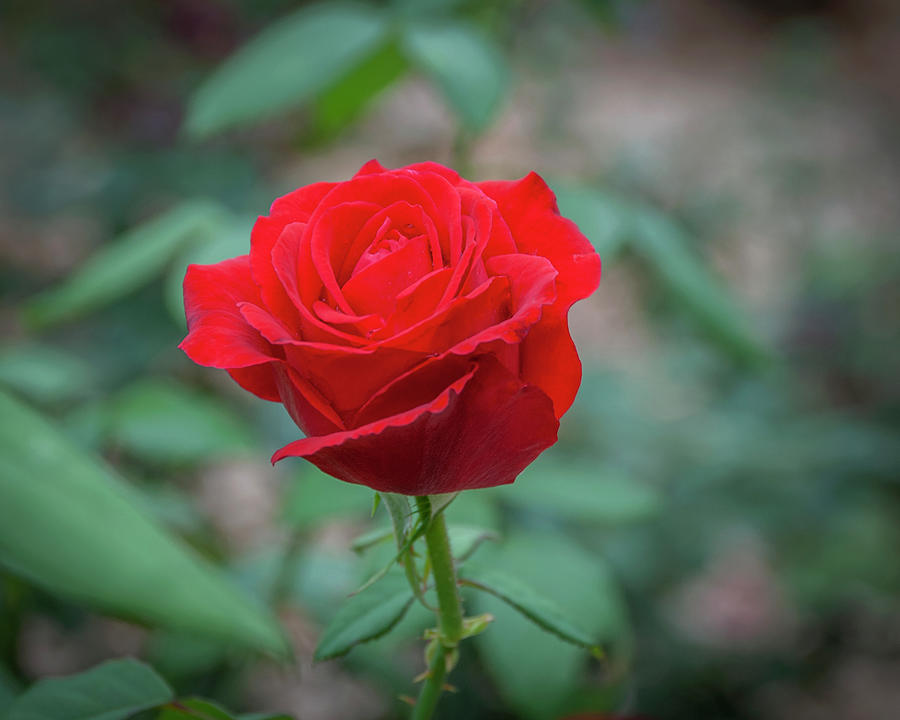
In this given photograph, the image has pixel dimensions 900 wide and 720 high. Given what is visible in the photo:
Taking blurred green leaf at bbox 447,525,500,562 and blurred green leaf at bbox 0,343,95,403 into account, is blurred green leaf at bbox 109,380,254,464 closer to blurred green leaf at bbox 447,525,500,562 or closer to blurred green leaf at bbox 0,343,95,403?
blurred green leaf at bbox 0,343,95,403

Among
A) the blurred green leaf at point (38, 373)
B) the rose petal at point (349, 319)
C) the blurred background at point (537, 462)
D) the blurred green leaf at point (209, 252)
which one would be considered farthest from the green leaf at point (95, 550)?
the blurred green leaf at point (38, 373)

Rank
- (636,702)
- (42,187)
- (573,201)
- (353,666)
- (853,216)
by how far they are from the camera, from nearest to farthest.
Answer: (573,201)
(353,666)
(636,702)
(42,187)
(853,216)

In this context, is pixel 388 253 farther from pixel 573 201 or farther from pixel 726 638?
pixel 726 638

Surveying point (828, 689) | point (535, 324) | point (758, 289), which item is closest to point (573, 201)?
point (535, 324)

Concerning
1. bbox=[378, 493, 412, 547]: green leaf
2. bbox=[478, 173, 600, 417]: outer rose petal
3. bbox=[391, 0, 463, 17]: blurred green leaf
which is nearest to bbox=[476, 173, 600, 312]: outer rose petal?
bbox=[478, 173, 600, 417]: outer rose petal

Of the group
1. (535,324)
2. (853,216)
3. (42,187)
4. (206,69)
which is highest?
(853,216)
